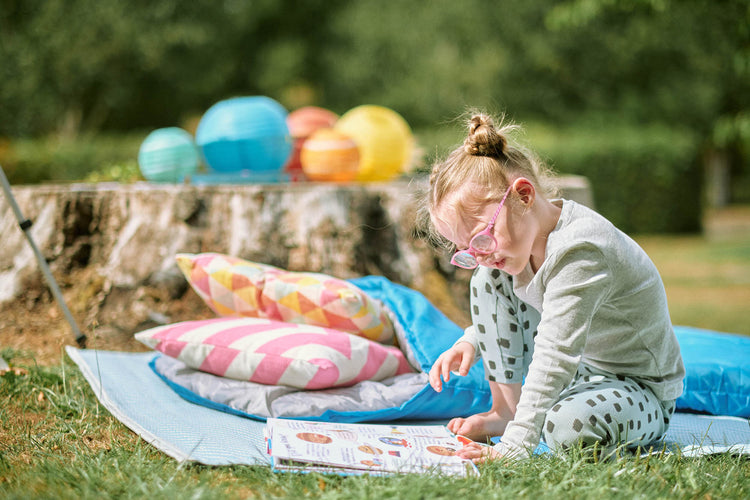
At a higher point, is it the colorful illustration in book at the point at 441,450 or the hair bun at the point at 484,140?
the hair bun at the point at 484,140

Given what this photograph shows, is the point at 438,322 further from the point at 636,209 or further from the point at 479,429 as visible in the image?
the point at 636,209

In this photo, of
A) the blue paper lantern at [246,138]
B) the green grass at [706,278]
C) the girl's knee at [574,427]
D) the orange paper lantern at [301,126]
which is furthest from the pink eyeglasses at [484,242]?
the green grass at [706,278]

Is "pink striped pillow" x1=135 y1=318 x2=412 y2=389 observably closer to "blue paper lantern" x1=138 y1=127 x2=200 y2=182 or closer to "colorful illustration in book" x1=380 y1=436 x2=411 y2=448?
"colorful illustration in book" x1=380 y1=436 x2=411 y2=448

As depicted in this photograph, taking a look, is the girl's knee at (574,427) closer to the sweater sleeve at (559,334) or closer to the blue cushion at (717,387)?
the sweater sleeve at (559,334)

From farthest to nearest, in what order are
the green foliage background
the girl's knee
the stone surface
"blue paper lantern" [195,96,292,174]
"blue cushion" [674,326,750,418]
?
the green foliage background < "blue paper lantern" [195,96,292,174] < the stone surface < "blue cushion" [674,326,750,418] < the girl's knee

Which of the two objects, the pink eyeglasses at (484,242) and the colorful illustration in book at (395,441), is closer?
the pink eyeglasses at (484,242)

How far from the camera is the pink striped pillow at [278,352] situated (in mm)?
2430

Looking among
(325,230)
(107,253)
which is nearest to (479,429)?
(325,230)

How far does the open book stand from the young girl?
0.34 feet

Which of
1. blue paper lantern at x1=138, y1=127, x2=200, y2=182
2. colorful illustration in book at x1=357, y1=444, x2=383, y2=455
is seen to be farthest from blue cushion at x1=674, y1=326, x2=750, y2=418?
blue paper lantern at x1=138, y1=127, x2=200, y2=182

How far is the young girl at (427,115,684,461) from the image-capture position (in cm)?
186

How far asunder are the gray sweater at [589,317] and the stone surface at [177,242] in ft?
6.02

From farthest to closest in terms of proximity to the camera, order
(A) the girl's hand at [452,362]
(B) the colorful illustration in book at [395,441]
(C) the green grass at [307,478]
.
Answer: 1. (A) the girl's hand at [452,362]
2. (B) the colorful illustration in book at [395,441]
3. (C) the green grass at [307,478]

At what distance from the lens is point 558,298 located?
1.87 meters
